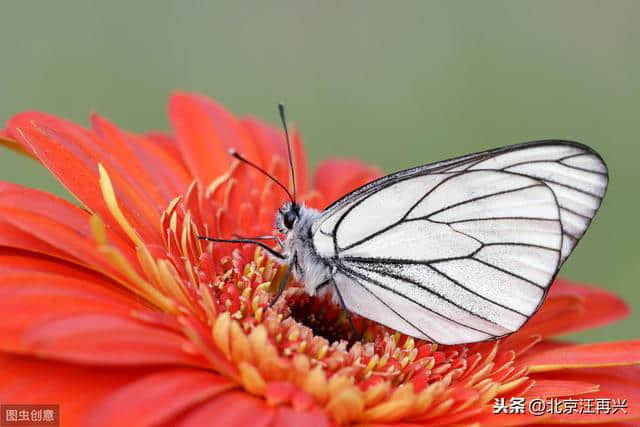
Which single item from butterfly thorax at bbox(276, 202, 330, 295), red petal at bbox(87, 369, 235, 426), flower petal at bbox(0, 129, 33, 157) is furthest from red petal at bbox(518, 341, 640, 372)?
flower petal at bbox(0, 129, 33, 157)

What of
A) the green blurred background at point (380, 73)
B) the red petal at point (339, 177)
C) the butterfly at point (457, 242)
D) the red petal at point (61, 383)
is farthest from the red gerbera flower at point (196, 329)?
the green blurred background at point (380, 73)

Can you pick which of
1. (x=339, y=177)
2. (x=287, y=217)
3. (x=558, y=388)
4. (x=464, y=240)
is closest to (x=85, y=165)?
(x=287, y=217)

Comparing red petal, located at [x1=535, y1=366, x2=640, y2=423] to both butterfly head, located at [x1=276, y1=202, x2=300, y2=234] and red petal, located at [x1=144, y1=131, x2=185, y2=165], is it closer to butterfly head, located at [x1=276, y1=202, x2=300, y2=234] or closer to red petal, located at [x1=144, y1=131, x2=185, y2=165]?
butterfly head, located at [x1=276, y1=202, x2=300, y2=234]

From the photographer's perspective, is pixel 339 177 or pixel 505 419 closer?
pixel 505 419

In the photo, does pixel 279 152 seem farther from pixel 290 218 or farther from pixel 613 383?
pixel 613 383

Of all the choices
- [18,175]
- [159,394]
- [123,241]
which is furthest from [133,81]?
[159,394]

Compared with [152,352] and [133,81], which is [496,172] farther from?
[133,81]

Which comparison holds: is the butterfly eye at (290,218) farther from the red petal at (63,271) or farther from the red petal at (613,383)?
the red petal at (613,383)
